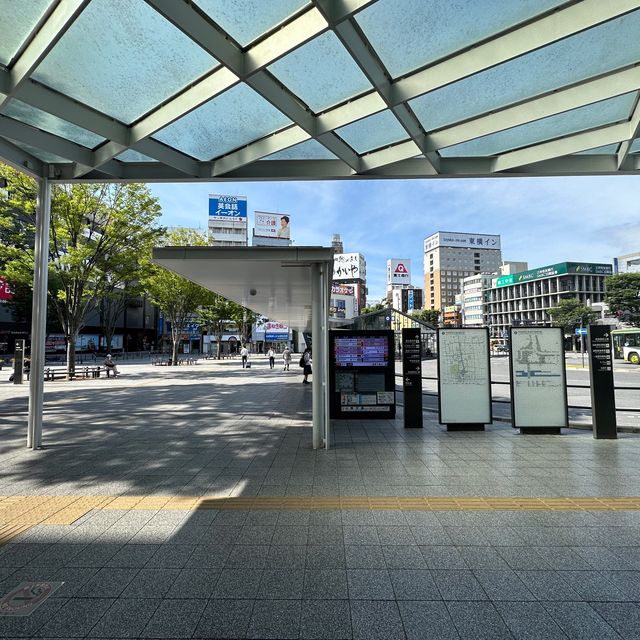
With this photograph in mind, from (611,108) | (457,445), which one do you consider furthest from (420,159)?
(457,445)

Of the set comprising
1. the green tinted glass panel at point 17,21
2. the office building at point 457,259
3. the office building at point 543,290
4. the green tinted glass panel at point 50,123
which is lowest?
the green tinted glass panel at point 50,123

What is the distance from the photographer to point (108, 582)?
116 inches

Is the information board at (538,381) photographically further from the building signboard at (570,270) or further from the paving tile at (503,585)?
the building signboard at (570,270)

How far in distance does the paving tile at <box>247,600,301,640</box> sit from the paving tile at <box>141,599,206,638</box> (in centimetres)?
35

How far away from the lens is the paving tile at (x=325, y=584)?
2.77 m

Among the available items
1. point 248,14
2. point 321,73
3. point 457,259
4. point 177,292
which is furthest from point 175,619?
point 457,259

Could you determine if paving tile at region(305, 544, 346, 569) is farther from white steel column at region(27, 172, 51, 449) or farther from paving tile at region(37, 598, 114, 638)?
white steel column at region(27, 172, 51, 449)

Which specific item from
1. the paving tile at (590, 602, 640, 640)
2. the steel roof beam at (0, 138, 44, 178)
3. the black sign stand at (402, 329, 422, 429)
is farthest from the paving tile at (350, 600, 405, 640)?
the steel roof beam at (0, 138, 44, 178)

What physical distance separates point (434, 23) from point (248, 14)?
6.23ft

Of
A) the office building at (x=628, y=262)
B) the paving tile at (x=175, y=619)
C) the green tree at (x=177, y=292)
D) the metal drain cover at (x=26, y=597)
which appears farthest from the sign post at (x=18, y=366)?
the office building at (x=628, y=262)

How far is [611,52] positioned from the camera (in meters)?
4.80

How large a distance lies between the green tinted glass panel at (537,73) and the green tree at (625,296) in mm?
63232

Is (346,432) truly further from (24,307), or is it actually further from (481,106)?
(24,307)

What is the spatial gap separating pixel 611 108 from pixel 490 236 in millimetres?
143910
